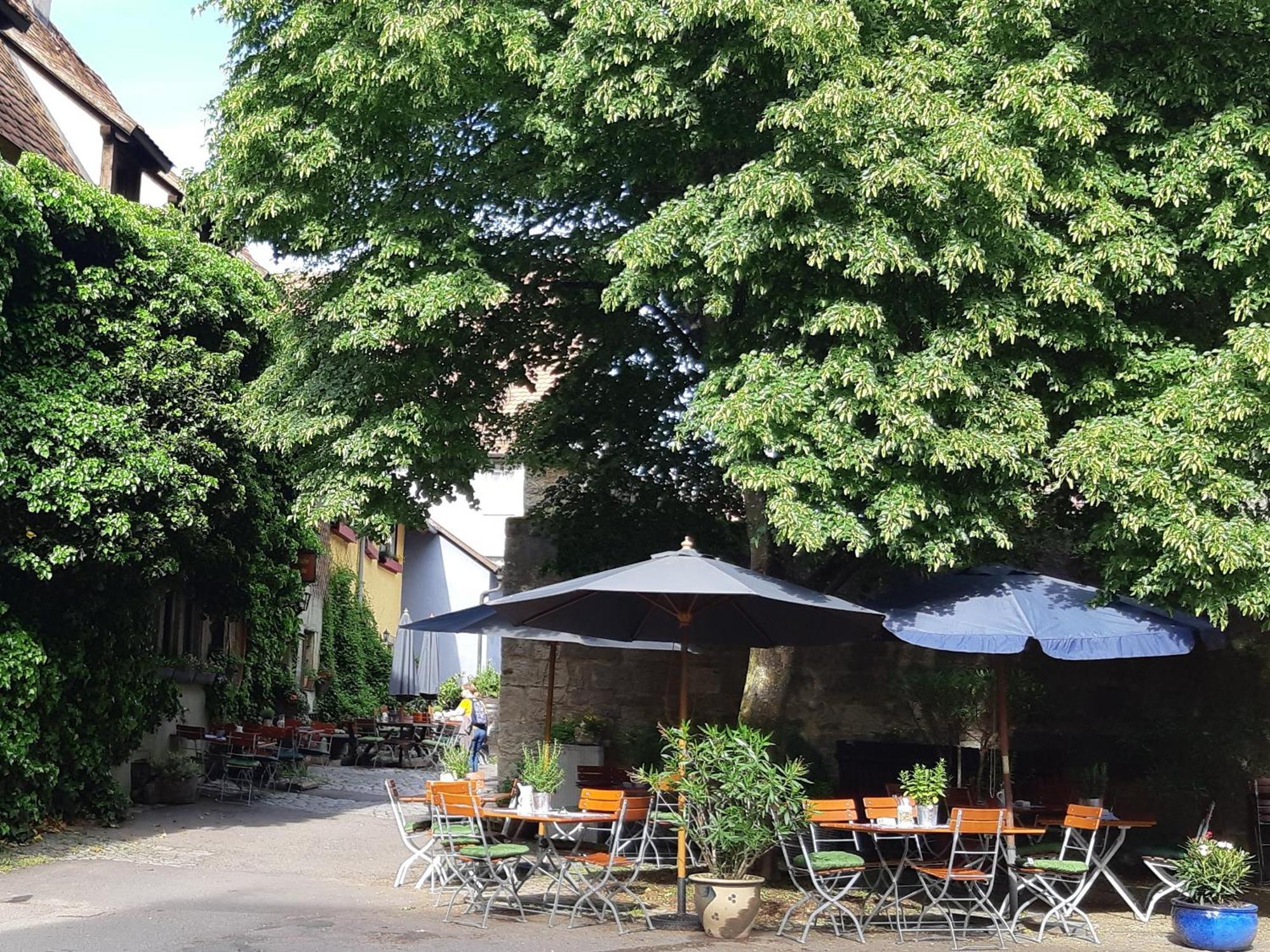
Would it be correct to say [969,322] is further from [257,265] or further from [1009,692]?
[257,265]

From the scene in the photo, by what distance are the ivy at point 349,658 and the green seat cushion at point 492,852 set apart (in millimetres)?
17301

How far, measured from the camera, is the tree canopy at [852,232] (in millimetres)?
8844

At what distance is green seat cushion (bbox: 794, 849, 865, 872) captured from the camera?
27.7 ft

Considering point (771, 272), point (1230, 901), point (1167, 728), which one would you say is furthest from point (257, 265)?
point (1230, 901)

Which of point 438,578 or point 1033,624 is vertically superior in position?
point 438,578

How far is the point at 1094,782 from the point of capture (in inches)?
460

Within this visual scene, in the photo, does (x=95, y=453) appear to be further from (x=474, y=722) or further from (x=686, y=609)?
(x=474, y=722)

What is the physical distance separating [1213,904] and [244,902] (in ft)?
21.7

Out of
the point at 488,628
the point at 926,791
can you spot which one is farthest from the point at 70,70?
→ the point at 926,791

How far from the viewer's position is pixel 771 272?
9.53m

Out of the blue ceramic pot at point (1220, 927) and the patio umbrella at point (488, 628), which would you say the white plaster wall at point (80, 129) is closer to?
the patio umbrella at point (488, 628)

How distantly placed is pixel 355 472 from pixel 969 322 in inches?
194

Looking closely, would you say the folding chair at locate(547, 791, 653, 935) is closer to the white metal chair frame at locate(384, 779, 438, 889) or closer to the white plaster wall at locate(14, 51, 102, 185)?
the white metal chair frame at locate(384, 779, 438, 889)

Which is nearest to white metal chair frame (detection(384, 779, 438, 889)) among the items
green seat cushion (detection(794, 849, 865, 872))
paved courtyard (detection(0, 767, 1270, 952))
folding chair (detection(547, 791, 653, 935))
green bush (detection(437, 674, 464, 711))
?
paved courtyard (detection(0, 767, 1270, 952))
